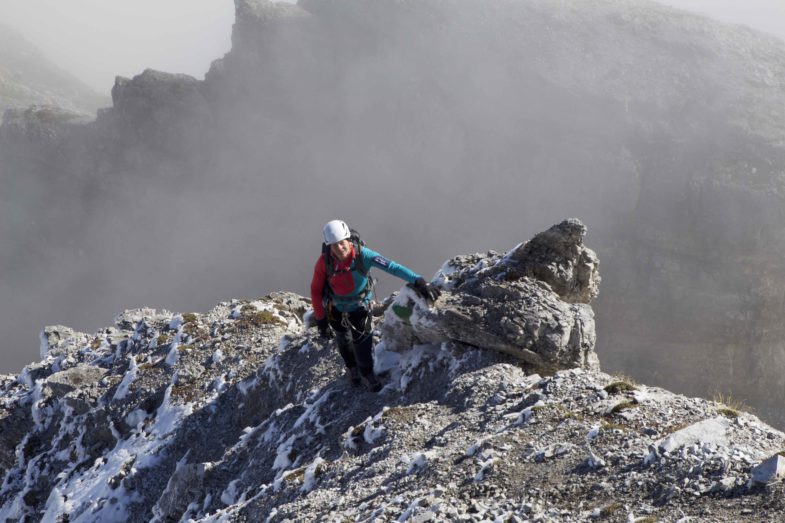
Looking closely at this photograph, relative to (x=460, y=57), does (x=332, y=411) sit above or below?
below

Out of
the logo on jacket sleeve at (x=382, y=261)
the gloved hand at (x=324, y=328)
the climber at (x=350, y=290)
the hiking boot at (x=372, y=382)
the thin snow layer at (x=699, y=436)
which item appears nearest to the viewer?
the thin snow layer at (x=699, y=436)

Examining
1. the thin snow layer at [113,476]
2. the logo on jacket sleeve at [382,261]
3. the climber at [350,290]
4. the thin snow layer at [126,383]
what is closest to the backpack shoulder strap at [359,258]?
the climber at [350,290]

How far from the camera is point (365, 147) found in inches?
4193

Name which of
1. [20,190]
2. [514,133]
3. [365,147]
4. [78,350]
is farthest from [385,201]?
[78,350]

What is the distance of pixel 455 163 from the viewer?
100562 millimetres

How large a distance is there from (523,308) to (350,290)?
393 cm

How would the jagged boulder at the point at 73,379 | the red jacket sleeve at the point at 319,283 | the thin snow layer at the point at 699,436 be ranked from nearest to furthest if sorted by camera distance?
the thin snow layer at the point at 699,436, the red jacket sleeve at the point at 319,283, the jagged boulder at the point at 73,379

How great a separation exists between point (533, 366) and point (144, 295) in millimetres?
104943

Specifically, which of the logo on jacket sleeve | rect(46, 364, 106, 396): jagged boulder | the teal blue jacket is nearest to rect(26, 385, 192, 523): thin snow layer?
rect(46, 364, 106, 396): jagged boulder

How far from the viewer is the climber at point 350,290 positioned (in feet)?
44.6

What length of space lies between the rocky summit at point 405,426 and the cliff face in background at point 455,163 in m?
64.6

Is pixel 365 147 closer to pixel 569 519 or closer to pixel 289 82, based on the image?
pixel 289 82

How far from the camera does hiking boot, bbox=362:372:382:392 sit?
49.3ft

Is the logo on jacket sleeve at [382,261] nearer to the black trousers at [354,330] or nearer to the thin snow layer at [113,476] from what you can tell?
the black trousers at [354,330]
